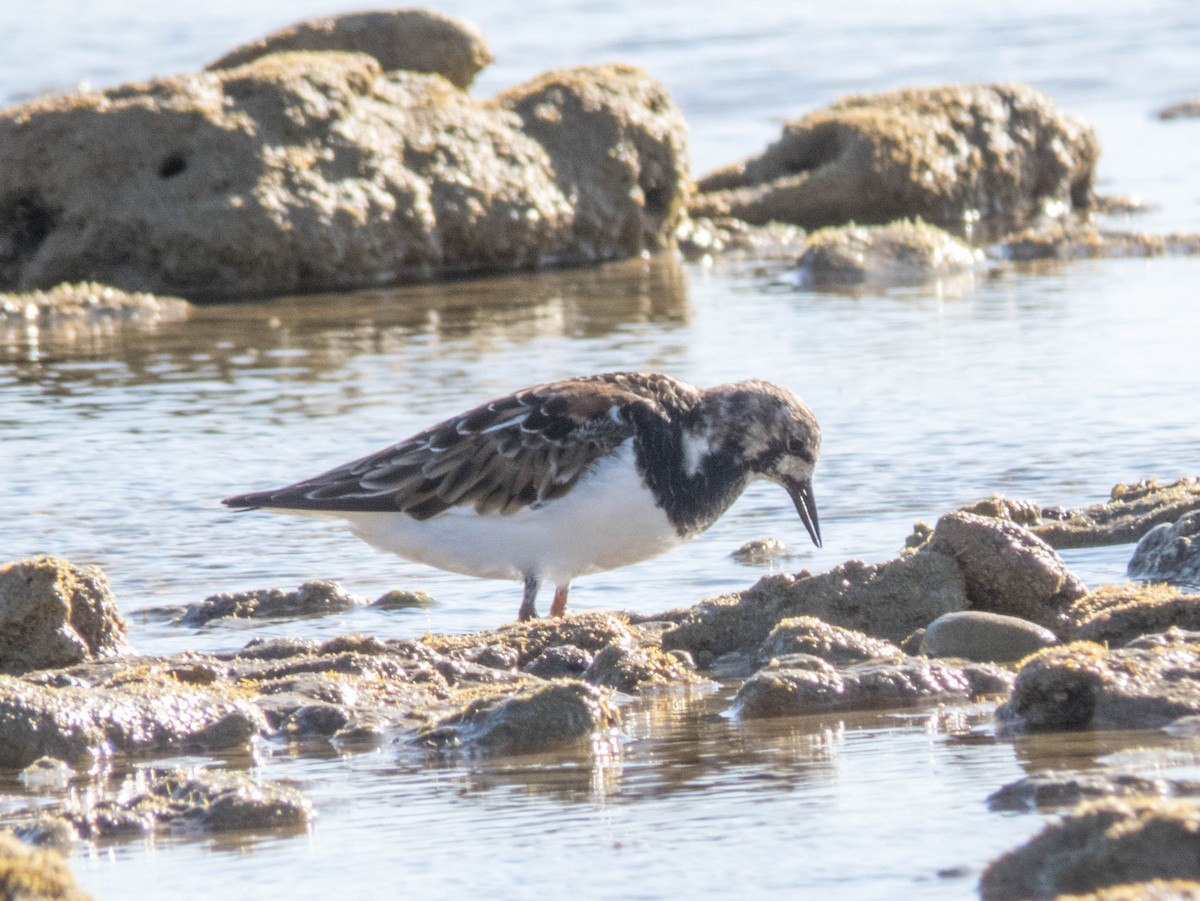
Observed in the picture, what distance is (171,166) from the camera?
13352 mm

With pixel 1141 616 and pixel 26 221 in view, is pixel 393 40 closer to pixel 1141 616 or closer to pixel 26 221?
pixel 26 221

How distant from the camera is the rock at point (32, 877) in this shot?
8.13ft

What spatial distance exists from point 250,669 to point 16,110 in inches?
394

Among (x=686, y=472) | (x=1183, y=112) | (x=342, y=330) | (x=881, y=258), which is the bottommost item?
(x=686, y=472)

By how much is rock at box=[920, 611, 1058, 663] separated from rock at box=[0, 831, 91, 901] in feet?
8.86

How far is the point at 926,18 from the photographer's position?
29297mm

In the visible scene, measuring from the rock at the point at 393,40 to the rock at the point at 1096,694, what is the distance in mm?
12993

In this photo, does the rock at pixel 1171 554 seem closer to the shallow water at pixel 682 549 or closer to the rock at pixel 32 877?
the shallow water at pixel 682 549

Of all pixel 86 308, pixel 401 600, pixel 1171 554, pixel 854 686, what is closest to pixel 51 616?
pixel 401 600

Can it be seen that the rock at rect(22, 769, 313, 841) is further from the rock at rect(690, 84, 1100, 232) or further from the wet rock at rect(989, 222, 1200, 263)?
the rock at rect(690, 84, 1100, 232)

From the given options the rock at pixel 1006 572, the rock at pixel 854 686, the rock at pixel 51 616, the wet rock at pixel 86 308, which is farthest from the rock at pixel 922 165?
the rock at pixel 854 686

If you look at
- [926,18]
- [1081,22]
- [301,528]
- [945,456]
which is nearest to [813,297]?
[945,456]

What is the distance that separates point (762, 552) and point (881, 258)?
22.8ft

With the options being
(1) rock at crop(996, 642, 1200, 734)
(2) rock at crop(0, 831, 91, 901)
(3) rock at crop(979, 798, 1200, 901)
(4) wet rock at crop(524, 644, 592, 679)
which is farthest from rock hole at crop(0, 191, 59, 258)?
(3) rock at crop(979, 798, 1200, 901)
